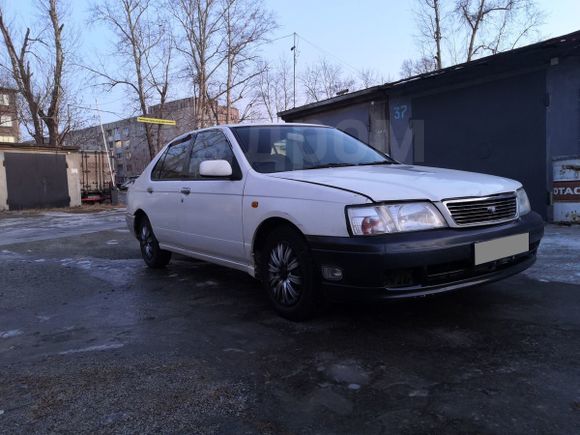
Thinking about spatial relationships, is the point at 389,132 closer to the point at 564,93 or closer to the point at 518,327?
the point at 564,93

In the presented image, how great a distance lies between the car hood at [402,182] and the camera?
312 cm

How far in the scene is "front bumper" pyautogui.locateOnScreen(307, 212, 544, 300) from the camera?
2.93m

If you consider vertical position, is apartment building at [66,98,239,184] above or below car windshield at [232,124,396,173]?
above

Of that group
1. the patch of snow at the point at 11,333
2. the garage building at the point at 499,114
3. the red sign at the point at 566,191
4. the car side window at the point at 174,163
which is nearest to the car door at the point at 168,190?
the car side window at the point at 174,163

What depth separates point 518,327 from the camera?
3342 millimetres

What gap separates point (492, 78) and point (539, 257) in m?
4.54

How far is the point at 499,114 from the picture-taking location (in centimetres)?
881

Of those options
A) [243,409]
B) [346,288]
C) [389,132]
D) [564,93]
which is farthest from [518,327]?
[389,132]

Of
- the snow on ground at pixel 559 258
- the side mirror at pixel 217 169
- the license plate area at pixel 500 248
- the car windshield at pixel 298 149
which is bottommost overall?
the snow on ground at pixel 559 258

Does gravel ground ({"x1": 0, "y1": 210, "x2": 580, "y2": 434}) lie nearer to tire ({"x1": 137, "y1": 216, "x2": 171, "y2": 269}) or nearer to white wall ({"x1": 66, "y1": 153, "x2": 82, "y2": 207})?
tire ({"x1": 137, "y1": 216, "x2": 171, "y2": 269})

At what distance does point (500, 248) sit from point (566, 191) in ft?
17.9

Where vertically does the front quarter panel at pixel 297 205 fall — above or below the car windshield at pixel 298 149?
below

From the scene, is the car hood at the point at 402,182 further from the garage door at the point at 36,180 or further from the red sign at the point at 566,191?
the garage door at the point at 36,180

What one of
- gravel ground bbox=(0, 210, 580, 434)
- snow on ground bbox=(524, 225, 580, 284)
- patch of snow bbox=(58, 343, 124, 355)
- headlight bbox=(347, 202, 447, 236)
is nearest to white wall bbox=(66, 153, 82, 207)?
gravel ground bbox=(0, 210, 580, 434)
